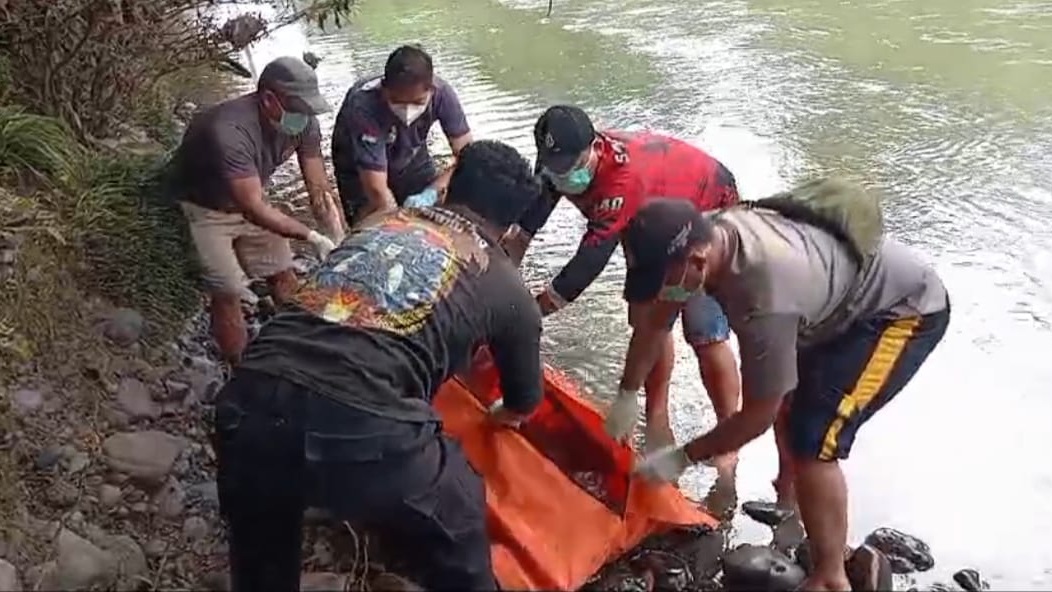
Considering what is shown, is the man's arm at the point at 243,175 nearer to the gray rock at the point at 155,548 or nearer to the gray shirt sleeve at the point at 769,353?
the gray rock at the point at 155,548

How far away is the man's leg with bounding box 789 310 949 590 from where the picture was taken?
3.53 meters

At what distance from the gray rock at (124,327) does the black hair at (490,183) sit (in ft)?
8.36

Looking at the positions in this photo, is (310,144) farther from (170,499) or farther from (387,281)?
(387,281)

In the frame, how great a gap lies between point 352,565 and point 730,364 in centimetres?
169

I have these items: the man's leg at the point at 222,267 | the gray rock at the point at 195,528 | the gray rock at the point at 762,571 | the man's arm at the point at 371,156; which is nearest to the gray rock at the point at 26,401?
the gray rock at the point at 195,528

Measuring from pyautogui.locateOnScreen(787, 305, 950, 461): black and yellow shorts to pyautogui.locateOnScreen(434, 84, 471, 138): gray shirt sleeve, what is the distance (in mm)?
2381

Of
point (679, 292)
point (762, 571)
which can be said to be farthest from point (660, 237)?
point (762, 571)

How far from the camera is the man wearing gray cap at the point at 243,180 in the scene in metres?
4.80

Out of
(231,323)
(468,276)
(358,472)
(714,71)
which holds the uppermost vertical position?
(468,276)

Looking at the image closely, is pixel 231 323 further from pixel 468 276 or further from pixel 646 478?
pixel 468 276

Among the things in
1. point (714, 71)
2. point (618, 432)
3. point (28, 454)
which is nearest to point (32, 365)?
point (28, 454)

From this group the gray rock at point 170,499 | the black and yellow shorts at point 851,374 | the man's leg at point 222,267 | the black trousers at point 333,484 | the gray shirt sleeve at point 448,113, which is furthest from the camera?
the gray shirt sleeve at point 448,113

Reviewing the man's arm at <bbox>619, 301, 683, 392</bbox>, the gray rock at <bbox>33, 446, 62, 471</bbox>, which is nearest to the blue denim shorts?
the man's arm at <bbox>619, 301, 683, 392</bbox>

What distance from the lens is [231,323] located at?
17.3ft
